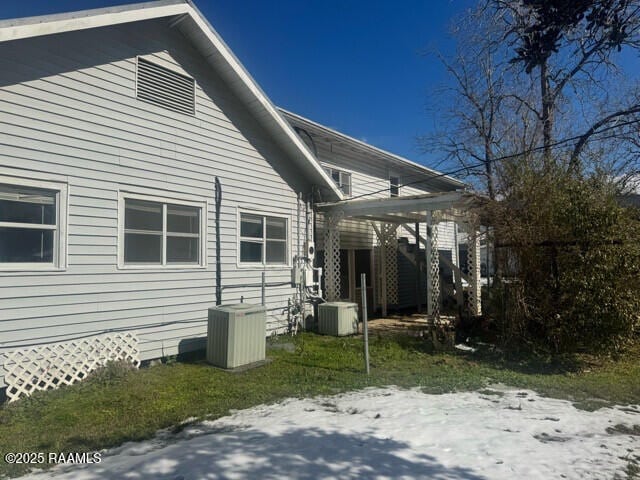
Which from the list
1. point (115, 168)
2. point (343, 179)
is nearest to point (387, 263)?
point (343, 179)

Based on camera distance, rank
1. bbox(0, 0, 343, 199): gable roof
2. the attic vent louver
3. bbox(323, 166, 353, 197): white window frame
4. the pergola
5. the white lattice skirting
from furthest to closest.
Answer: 1. bbox(323, 166, 353, 197): white window frame
2. the pergola
3. the attic vent louver
4. bbox(0, 0, 343, 199): gable roof
5. the white lattice skirting

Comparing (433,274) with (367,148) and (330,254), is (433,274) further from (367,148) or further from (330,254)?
(367,148)

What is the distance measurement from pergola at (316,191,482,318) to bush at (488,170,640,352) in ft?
3.54

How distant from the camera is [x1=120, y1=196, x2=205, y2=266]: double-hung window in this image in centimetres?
711

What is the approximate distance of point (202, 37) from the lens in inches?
316

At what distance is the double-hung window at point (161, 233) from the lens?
711cm

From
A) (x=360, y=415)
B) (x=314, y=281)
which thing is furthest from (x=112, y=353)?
(x=314, y=281)

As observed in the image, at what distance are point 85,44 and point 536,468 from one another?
26.2 feet

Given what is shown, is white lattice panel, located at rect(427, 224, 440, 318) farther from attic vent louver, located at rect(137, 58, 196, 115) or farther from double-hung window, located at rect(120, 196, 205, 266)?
attic vent louver, located at rect(137, 58, 196, 115)

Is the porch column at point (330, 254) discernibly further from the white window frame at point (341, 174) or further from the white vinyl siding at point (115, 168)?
the white vinyl siding at point (115, 168)

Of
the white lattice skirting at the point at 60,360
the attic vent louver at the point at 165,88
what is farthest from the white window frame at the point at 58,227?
the attic vent louver at the point at 165,88

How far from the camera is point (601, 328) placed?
693 centimetres

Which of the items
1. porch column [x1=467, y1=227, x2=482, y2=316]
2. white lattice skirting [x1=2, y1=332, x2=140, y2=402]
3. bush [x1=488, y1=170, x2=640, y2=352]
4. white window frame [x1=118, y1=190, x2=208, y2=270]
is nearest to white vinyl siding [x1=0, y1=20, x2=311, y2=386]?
white window frame [x1=118, y1=190, x2=208, y2=270]

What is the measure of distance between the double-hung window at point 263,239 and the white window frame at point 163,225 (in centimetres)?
103
